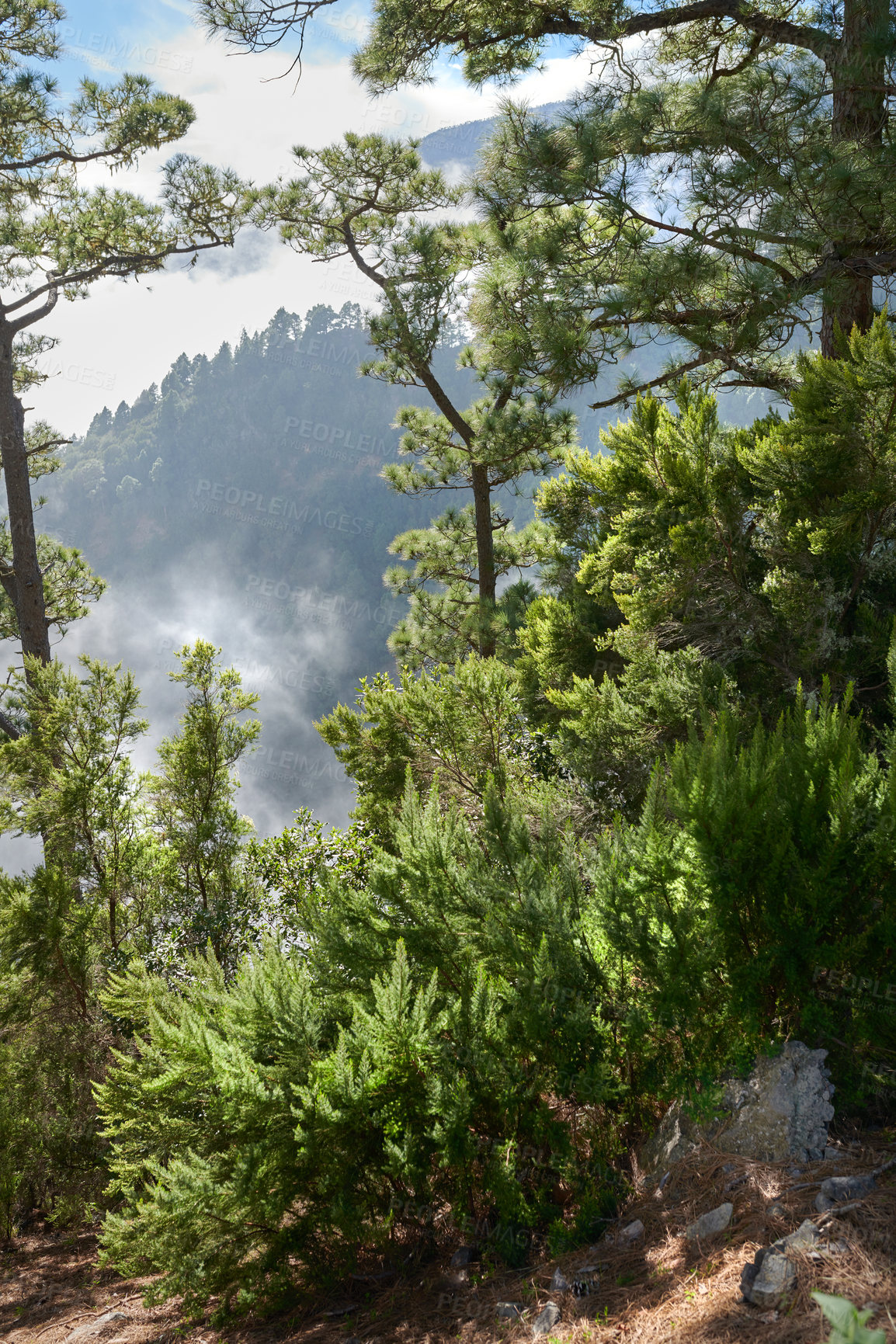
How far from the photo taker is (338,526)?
86625 mm

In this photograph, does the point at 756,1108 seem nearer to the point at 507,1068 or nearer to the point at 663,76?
the point at 507,1068

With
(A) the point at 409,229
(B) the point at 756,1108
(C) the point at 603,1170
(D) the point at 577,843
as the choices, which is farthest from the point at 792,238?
(A) the point at 409,229

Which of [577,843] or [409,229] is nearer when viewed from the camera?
[577,843]

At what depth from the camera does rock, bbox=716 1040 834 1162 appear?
257cm

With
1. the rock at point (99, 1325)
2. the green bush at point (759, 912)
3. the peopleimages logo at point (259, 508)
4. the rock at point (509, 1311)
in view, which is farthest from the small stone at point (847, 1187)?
the peopleimages logo at point (259, 508)

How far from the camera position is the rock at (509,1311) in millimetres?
2421

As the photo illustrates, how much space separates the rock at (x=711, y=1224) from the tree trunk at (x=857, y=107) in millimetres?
4419

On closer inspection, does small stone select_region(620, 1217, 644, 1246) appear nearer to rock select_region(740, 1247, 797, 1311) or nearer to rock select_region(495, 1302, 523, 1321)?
rock select_region(495, 1302, 523, 1321)

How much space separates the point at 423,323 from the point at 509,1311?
9.41 m

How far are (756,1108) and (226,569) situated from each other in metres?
95.5

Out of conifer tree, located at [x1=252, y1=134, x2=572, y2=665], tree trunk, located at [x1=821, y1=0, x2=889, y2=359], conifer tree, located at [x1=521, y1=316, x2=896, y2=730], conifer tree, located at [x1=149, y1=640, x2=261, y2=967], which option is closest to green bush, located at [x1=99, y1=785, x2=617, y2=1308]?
conifer tree, located at [x1=521, y1=316, x2=896, y2=730]

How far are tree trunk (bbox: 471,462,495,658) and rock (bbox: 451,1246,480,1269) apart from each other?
7602 mm

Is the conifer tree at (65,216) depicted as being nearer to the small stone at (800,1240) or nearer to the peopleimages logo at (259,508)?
the small stone at (800,1240)

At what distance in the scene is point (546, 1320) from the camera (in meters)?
2.30
